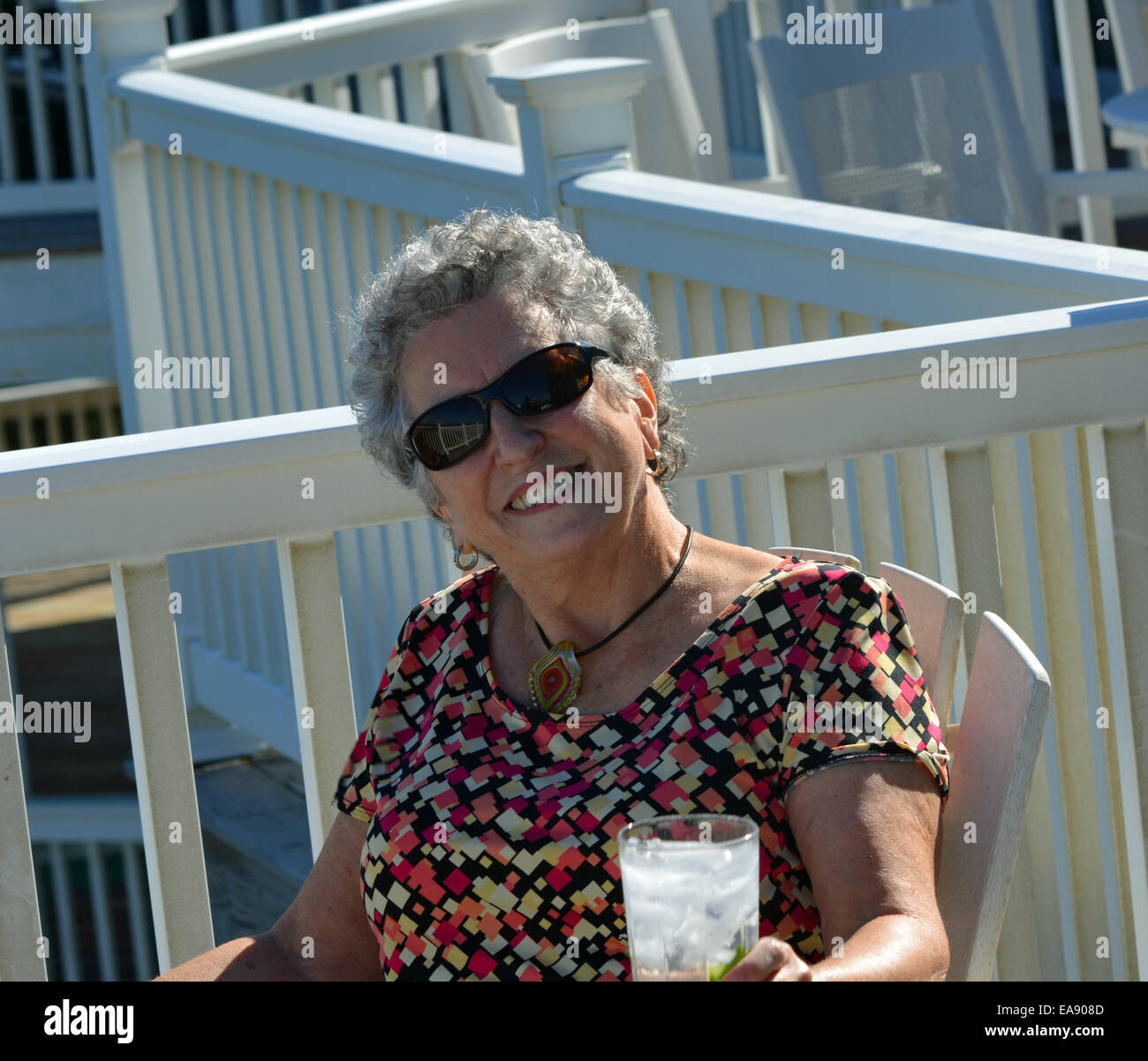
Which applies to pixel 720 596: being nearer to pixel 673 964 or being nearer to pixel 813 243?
pixel 673 964

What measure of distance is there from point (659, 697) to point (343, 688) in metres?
0.59

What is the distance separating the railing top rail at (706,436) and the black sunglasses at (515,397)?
0.73 ft

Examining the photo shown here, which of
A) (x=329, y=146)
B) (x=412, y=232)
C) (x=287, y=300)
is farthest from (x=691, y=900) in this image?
(x=287, y=300)

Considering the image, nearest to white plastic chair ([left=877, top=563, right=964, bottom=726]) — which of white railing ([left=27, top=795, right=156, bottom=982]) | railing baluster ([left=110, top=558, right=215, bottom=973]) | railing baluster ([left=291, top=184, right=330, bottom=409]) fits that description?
railing baluster ([left=110, top=558, right=215, bottom=973])

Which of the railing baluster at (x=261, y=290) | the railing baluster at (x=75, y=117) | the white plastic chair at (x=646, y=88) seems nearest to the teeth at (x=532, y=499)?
the railing baluster at (x=261, y=290)

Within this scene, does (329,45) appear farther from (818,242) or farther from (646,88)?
(818,242)

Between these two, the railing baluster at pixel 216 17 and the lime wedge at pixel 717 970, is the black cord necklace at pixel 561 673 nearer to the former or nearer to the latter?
the lime wedge at pixel 717 970

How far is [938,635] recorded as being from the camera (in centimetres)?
191

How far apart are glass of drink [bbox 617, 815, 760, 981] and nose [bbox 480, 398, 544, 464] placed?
65cm

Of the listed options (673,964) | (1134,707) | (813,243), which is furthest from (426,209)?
(673,964)

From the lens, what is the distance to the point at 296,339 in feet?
14.2

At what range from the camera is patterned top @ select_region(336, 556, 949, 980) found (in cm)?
172

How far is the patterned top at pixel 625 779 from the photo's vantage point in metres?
1.72

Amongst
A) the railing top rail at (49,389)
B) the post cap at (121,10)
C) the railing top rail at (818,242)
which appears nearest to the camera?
the railing top rail at (818,242)
